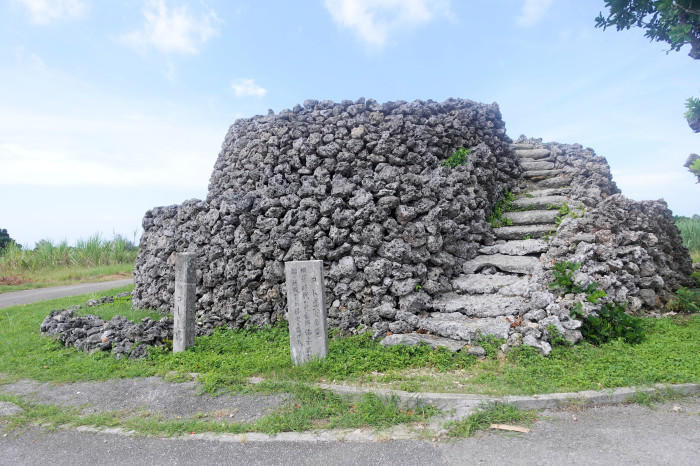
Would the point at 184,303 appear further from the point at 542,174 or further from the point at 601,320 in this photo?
the point at 542,174

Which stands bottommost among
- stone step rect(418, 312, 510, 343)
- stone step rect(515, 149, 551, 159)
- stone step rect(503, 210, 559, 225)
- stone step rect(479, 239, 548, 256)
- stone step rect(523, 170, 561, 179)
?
stone step rect(418, 312, 510, 343)

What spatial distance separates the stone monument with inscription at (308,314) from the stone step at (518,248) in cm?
402

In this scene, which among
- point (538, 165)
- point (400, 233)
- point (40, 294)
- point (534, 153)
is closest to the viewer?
point (400, 233)

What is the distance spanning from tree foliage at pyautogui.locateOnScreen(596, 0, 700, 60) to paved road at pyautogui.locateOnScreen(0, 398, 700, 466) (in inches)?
196

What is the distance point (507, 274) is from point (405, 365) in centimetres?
319

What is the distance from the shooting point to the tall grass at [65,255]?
20.9m

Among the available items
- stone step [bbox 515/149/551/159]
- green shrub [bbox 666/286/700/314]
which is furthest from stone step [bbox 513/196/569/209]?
green shrub [bbox 666/286/700/314]

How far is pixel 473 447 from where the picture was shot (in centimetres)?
368

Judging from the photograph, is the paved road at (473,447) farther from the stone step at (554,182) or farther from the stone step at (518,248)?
the stone step at (554,182)

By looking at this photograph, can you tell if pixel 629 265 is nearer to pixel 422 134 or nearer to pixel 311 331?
pixel 422 134

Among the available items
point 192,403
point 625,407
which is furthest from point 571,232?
point 192,403

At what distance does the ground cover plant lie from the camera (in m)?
19.0

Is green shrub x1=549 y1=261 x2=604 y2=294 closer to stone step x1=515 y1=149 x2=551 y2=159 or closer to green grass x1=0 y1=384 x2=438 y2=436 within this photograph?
green grass x1=0 y1=384 x2=438 y2=436

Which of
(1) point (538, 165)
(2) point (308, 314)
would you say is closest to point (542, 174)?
(1) point (538, 165)
